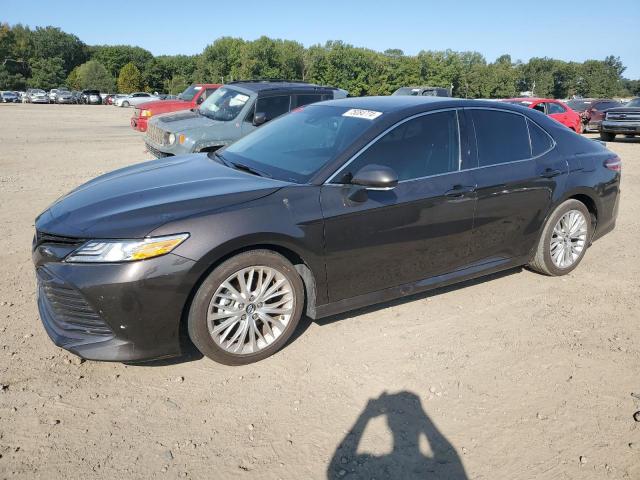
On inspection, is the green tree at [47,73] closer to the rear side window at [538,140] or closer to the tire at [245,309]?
the rear side window at [538,140]

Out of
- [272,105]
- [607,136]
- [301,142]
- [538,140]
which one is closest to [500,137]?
[538,140]

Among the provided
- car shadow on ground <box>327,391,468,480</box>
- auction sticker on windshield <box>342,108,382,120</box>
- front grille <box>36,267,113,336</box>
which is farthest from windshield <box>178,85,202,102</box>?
car shadow on ground <box>327,391,468,480</box>

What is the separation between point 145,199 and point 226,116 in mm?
6058

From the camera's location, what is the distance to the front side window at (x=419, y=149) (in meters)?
3.71

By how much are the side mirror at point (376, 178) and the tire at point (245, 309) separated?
73 centimetres

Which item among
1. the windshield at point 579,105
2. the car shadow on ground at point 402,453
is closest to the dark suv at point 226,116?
the car shadow on ground at point 402,453

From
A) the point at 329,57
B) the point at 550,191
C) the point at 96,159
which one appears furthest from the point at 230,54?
the point at 550,191

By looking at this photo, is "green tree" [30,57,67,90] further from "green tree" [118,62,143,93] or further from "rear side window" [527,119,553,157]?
"rear side window" [527,119,553,157]

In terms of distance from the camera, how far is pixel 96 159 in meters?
12.0

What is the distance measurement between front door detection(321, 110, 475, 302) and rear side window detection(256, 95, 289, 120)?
5.41 meters

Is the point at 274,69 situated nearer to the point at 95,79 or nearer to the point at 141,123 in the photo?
the point at 95,79

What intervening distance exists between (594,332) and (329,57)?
89.5 meters

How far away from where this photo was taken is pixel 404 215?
12.1ft

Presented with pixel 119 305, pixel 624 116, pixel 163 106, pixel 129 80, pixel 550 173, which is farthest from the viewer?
pixel 129 80
